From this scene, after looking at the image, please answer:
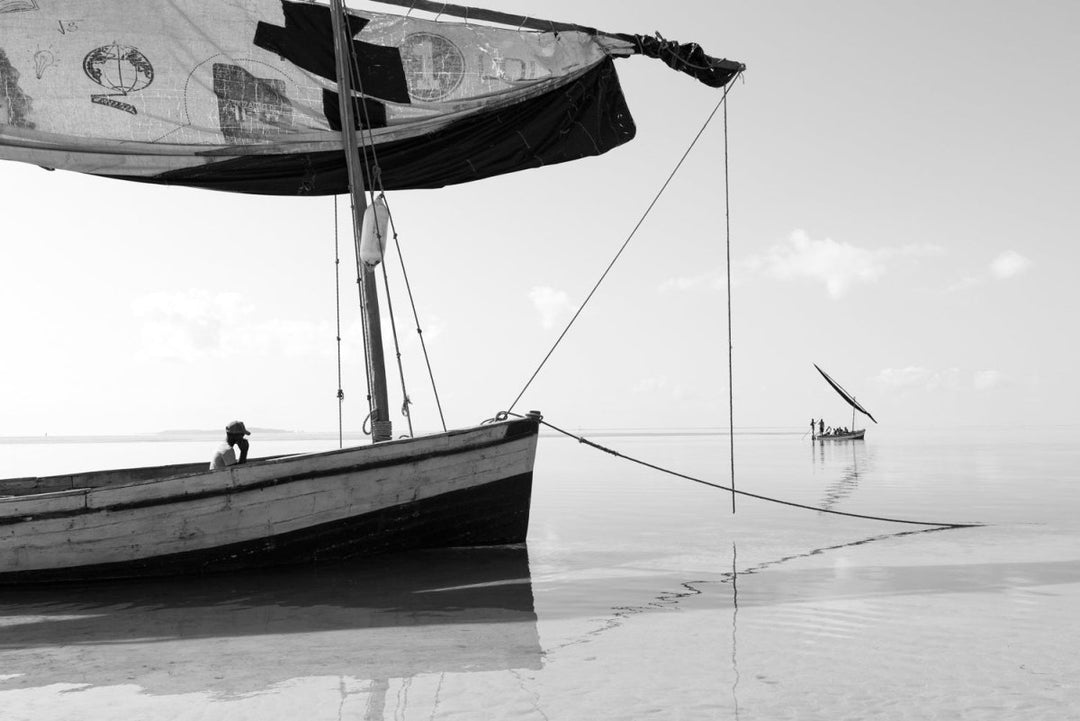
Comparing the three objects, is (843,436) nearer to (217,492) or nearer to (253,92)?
(253,92)

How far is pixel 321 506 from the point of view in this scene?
10062mm

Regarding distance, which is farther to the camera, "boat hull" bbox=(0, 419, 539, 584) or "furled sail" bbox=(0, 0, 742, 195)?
"furled sail" bbox=(0, 0, 742, 195)

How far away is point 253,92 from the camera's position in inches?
525

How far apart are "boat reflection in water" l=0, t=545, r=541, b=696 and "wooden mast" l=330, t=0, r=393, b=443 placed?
85.8 inches

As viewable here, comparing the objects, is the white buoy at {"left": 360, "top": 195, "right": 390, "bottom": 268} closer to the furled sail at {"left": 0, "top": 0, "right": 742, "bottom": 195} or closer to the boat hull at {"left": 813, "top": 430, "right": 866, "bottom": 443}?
the furled sail at {"left": 0, "top": 0, "right": 742, "bottom": 195}

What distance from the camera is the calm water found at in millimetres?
5039

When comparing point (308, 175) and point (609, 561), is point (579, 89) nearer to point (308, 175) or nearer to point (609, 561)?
point (308, 175)

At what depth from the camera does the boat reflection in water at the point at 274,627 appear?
587 centimetres

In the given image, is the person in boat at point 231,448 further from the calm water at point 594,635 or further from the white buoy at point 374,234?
the white buoy at point 374,234

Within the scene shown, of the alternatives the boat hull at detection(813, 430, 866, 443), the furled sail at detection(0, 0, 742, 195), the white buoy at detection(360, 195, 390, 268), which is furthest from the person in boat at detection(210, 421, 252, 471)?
the boat hull at detection(813, 430, 866, 443)

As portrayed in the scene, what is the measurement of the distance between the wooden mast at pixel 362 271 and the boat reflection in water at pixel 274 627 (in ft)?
7.15

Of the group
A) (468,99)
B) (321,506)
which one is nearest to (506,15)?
(468,99)

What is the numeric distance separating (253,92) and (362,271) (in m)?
3.78

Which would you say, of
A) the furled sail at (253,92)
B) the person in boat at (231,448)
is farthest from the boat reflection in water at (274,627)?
the furled sail at (253,92)
